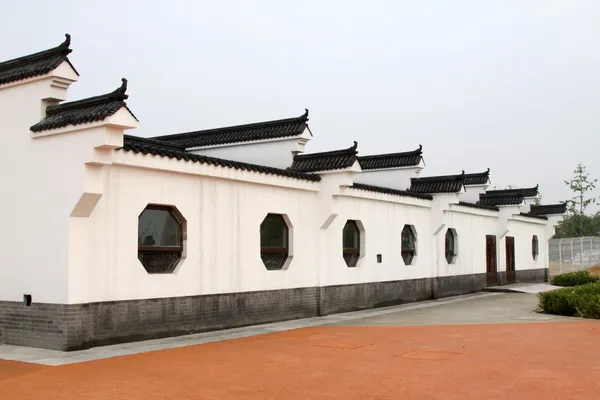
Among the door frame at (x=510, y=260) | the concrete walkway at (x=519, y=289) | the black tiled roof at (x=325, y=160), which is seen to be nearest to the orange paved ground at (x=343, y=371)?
the black tiled roof at (x=325, y=160)

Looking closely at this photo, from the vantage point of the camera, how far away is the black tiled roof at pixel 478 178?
23.8 m

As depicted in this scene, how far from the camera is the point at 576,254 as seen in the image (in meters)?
34.1

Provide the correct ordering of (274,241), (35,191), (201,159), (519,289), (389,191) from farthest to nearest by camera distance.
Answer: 1. (519,289)
2. (389,191)
3. (274,241)
4. (201,159)
5. (35,191)

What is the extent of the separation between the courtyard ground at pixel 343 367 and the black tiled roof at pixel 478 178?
11968 millimetres

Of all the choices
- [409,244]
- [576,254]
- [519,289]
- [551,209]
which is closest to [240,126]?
[409,244]

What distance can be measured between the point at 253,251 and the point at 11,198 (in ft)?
14.5

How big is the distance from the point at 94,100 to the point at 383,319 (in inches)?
300

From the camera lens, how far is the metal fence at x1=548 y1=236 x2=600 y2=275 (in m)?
33.6

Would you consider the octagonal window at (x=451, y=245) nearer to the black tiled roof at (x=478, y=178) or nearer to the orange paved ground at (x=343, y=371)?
the black tiled roof at (x=478, y=178)

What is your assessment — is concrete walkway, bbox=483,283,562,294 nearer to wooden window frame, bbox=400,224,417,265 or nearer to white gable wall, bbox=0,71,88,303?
wooden window frame, bbox=400,224,417,265

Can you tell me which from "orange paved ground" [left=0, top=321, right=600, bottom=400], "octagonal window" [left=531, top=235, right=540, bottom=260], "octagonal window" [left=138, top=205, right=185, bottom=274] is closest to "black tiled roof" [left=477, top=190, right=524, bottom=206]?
"octagonal window" [left=531, top=235, right=540, bottom=260]

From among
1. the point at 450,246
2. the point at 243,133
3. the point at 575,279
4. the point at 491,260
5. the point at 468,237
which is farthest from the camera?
the point at 491,260

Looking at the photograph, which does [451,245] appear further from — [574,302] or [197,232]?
[197,232]

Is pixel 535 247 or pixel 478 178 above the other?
pixel 478 178
